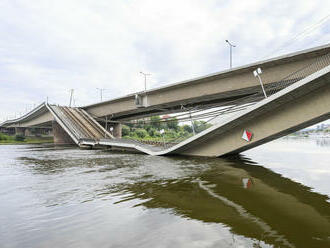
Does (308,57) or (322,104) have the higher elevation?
(308,57)

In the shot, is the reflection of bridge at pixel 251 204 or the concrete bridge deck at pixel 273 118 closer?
the reflection of bridge at pixel 251 204

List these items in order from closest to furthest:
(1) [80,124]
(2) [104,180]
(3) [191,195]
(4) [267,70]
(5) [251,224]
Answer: (5) [251,224] → (3) [191,195] → (2) [104,180] → (4) [267,70] → (1) [80,124]

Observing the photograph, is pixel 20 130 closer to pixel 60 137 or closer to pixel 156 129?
pixel 60 137

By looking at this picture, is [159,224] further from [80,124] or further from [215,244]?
[80,124]

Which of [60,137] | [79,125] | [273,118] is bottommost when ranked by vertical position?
[60,137]

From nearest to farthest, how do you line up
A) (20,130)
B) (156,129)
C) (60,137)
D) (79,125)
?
1. (79,125)
2. (60,137)
3. (20,130)
4. (156,129)

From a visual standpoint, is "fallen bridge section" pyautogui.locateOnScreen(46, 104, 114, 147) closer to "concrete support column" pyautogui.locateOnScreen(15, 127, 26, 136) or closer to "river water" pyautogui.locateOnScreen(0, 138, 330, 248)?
"river water" pyautogui.locateOnScreen(0, 138, 330, 248)

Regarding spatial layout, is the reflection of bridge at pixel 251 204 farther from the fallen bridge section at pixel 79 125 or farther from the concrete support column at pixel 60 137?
the concrete support column at pixel 60 137

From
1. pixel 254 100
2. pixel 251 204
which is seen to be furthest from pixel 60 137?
pixel 251 204

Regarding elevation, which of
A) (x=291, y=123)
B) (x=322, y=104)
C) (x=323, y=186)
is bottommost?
(x=323, y=186)

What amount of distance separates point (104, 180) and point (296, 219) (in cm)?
697

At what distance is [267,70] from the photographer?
17.3 metres

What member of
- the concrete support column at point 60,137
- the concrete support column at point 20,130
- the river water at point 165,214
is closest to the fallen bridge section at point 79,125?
the concrete support column at point 60,137

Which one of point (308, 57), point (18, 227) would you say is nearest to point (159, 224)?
point (18, 227)
